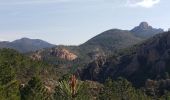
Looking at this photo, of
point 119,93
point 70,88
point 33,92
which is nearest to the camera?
point 70,88

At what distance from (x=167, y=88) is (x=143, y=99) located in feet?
188

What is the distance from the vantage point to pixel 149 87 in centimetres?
19225

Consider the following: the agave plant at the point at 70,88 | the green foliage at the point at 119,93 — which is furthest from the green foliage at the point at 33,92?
the agave plant at the point at 70,88

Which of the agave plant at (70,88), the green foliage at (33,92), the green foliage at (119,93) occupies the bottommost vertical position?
the green foliage at (119,93)

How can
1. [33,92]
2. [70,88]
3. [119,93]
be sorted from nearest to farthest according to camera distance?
[70,88], [33,92], [119,93]

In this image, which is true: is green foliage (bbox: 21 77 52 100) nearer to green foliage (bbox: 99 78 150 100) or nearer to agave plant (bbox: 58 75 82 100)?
green foliage (bbox: 99 78 150 100)

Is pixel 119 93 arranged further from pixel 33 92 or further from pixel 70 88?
pixel 70 88

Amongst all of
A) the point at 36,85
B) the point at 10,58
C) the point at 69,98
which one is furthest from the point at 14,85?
the point at 10,58

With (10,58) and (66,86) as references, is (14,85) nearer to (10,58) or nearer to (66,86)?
(66,86)

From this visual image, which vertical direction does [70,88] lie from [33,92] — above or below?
above

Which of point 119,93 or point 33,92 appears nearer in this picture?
point 33,92

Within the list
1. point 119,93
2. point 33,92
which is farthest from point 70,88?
point 119,93

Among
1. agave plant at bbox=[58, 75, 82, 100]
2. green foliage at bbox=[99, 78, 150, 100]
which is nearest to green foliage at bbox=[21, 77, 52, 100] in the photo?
green foliage at bbox=[99, 78, 150, 100]

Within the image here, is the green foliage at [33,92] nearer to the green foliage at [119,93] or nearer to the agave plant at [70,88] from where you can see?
→ the green foliage at [119,93]
